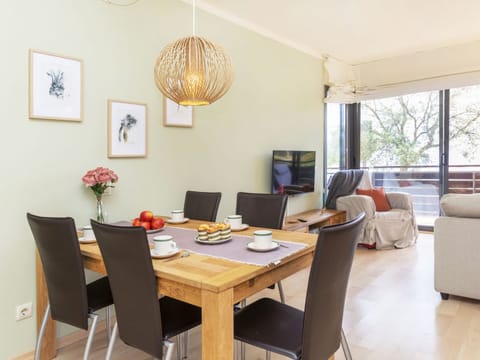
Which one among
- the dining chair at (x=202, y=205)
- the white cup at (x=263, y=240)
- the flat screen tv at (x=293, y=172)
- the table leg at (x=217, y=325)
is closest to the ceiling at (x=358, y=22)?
the flat screen tv at (x=293, y=172)

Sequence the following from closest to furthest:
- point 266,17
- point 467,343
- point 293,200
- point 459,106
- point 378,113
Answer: point 467,343 < point 266,17 < point 293,200 < point 459,106 < point 378,113

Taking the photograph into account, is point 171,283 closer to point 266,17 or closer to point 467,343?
point 467,343

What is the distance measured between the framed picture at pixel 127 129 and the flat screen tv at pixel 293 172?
178 cm

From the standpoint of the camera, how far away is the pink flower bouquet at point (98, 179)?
7.68 ft

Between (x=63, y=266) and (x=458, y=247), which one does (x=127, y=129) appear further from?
(x=458, y=247)

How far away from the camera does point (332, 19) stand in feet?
13.3

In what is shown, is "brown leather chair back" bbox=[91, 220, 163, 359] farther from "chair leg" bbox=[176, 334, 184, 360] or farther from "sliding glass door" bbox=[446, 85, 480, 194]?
"sliding glass door" bbox=[446, 85, 480, 194]

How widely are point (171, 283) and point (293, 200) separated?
3.52 m

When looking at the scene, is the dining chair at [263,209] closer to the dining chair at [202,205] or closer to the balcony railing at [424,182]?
the dining chair at [202,205]

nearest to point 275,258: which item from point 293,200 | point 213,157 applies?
point 213,157

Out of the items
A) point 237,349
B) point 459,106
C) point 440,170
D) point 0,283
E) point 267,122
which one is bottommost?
point 237,349

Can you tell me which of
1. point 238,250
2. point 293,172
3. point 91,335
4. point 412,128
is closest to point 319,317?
point 238,250

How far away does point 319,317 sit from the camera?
4.60 ft

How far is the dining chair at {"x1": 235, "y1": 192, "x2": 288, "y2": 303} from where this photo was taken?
101 inches
